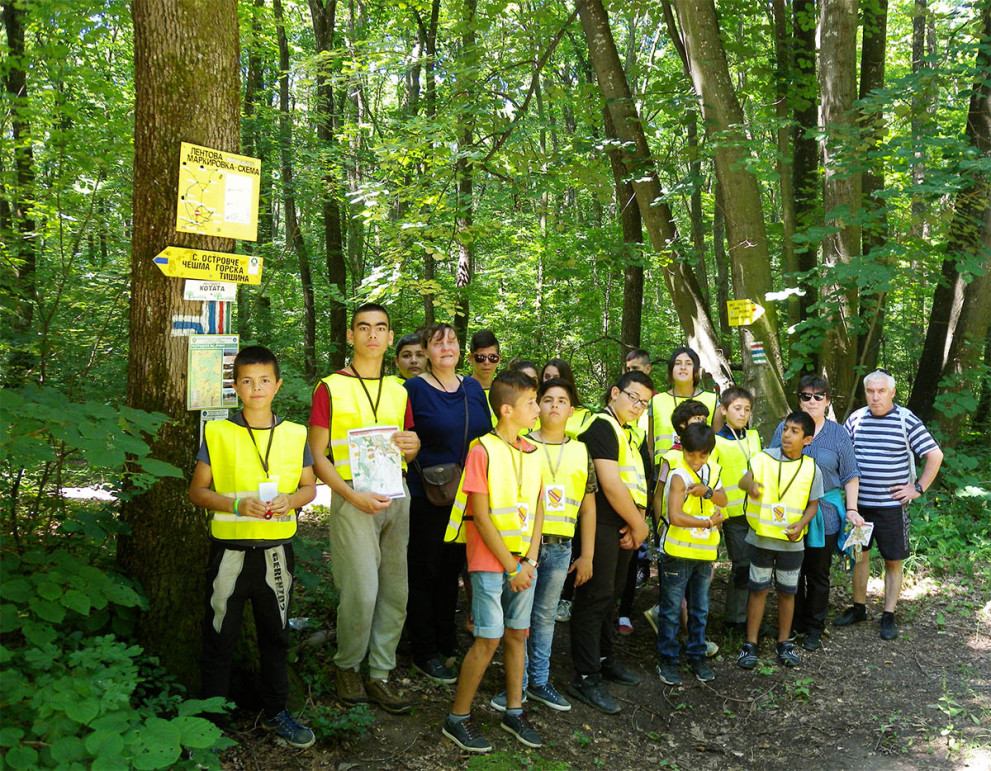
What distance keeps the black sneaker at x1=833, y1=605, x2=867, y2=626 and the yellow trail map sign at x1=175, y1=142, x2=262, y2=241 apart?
16.7 feet

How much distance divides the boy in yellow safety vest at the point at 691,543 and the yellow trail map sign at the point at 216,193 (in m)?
2.96

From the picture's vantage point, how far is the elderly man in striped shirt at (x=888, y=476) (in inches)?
219

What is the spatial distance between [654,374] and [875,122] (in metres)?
8.74

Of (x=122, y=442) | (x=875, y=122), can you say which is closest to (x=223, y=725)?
(x=122, y=442)

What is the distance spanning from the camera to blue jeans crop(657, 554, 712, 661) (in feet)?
15.6

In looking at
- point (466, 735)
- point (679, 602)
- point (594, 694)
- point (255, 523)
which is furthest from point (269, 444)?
point (679, 602)

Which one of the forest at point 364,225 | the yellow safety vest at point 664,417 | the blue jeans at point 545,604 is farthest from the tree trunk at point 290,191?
the blue jeans at point 545,604

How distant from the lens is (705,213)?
680 inches

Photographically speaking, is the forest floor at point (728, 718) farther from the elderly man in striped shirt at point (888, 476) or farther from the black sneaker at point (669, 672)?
the elderly man in striped shirt at point (888, 476)

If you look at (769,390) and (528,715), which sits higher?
(769,390)

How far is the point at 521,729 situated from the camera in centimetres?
374

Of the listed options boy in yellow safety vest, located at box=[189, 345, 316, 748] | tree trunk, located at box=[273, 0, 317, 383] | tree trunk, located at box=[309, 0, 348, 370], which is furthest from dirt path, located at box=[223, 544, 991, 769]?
tree trunk, located at box=[309, 0, 348, 370]

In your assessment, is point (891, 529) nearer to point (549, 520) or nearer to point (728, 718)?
point (728, 718)

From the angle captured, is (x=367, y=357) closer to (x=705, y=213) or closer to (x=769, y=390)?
(x=769, y=390)
